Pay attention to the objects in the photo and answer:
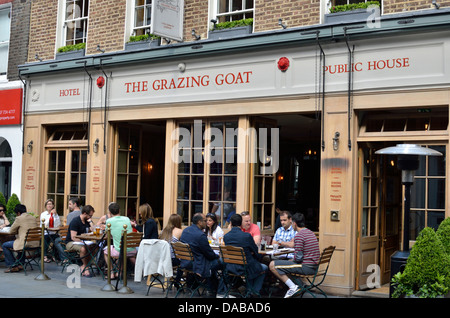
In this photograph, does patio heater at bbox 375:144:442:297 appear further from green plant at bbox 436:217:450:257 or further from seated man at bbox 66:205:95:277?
seated man at bbox 66:205:95:277

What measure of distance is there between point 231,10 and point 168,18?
135 cm

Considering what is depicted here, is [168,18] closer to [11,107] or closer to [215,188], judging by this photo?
[215,188]

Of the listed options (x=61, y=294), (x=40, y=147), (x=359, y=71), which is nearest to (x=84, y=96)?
(x=40, y=147)

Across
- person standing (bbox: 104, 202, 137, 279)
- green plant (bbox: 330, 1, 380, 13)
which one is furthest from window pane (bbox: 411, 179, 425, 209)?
person standing (bbox: 104, 202, 137, 279)

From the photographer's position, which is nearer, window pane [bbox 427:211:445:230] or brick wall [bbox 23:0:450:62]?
window pane [bbox 427:211:445:230]

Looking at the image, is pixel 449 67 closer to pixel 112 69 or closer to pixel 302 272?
pixel 302 272

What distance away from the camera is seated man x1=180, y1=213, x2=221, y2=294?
371 inches

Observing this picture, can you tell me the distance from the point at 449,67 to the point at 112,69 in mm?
7672

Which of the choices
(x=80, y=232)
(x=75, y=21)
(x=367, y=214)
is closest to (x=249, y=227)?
(x=367, y=214)

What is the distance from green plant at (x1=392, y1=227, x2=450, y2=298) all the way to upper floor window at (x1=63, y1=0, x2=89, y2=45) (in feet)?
34.3

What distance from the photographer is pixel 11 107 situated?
16.0m

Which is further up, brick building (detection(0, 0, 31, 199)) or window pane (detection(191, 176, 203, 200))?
brick building (detection(0, 0, 31, 199))

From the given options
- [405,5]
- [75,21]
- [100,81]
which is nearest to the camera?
[405,5]

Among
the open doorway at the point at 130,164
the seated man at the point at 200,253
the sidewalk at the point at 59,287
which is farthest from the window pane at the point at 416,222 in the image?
the open doorway at the point at 130,164
